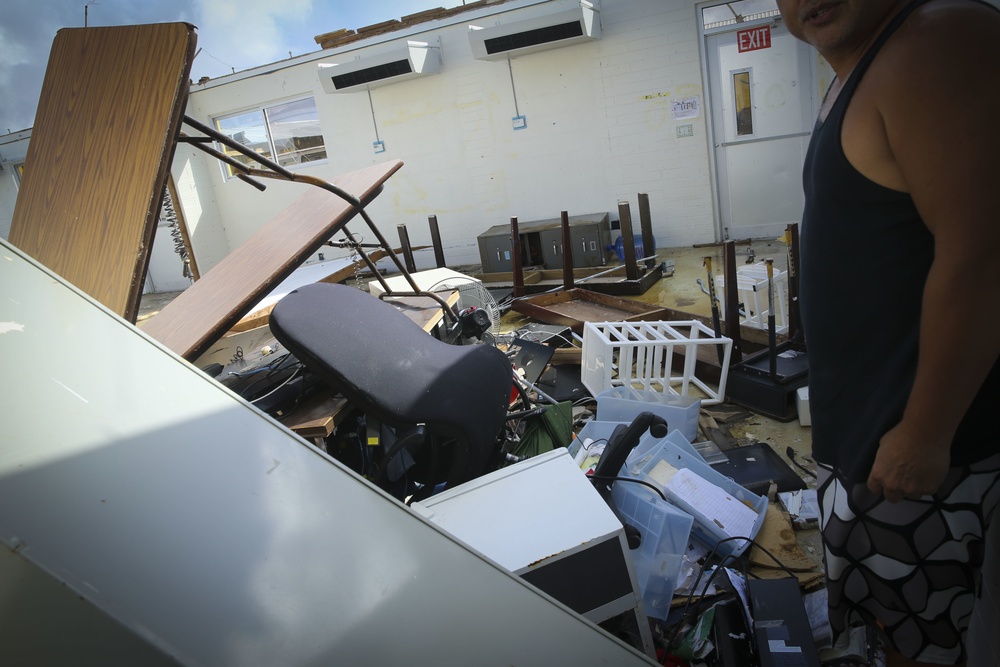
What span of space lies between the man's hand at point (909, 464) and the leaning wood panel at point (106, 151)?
1384mm

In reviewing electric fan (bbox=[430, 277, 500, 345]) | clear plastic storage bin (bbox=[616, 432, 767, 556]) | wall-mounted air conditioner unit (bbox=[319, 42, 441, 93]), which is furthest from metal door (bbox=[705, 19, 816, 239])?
clear plastic storage bin (bbox=[616, 432, 767, 556])

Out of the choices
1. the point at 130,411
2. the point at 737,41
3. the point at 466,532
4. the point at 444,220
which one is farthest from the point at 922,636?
the point at 444,220

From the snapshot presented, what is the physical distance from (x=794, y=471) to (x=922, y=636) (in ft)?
4.80

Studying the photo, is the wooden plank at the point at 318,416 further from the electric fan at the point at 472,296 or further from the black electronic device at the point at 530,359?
the electric fan at the point at 472,296

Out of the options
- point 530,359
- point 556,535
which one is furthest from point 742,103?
point 556,535

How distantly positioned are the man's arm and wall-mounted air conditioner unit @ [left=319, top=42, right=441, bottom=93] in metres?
6.72

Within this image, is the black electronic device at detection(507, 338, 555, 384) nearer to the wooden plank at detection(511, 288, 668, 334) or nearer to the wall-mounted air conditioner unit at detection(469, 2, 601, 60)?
the wooden plank at detection(511, 288, 668, 334)

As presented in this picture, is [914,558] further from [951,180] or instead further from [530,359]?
[530,359]

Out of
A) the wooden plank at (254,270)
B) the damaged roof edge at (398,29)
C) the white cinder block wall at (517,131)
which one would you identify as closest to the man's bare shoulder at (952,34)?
the wooden plank at (254,270)

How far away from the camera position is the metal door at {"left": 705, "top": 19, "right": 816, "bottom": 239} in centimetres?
573

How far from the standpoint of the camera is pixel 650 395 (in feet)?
8.67

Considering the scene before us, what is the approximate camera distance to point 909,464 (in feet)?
2.53

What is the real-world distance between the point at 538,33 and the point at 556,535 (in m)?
6.10

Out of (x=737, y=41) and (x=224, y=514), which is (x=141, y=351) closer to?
(x=224, y=514)
